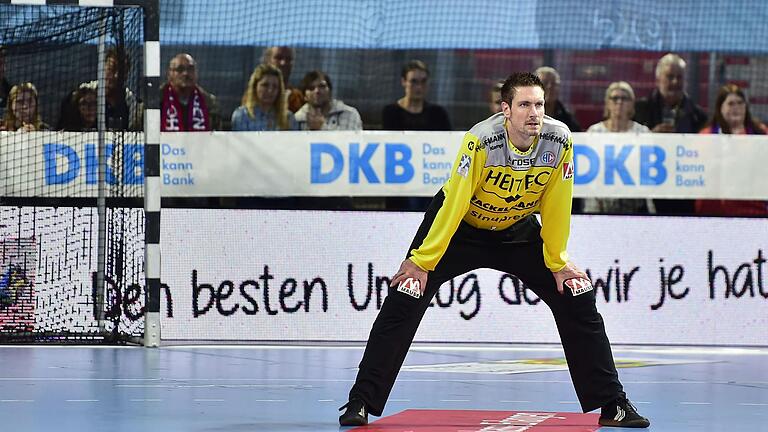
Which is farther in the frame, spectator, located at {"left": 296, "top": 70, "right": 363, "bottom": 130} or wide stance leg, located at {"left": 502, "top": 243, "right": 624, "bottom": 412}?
spectator, located at {"left": 296, "top": 70, "right": 363, "bottom": 130}

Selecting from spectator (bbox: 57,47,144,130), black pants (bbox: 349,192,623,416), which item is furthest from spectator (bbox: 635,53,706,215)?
black pants (bbox: 349,192,623,416)

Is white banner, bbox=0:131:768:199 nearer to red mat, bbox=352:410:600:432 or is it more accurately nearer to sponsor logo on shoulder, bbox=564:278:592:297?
red mat, bbox=352:410:600:432

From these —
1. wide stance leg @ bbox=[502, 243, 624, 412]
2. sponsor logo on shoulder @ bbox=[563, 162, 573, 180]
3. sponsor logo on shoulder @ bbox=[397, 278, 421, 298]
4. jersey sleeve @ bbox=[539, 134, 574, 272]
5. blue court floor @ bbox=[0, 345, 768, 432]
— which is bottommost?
blue court floor @ bbox=[0, 345, 768, 432]

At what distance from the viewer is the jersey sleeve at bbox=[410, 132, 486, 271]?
6.32 m

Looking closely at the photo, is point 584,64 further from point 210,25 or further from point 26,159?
point 26,159

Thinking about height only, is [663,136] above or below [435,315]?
above

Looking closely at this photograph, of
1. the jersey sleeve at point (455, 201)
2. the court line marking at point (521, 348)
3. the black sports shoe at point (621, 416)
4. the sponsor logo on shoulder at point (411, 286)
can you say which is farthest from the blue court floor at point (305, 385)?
the jersey sleeve at point (455, 201)

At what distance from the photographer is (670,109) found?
1152 centimetres

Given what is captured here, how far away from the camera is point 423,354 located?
10.5 meters

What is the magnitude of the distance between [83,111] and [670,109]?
4956 millimetres

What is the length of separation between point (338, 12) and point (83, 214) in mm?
2710

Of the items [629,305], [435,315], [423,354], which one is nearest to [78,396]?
[423,354]

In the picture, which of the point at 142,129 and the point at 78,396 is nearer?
the point at 78,396

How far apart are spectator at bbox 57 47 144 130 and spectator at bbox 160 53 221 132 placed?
330mm
